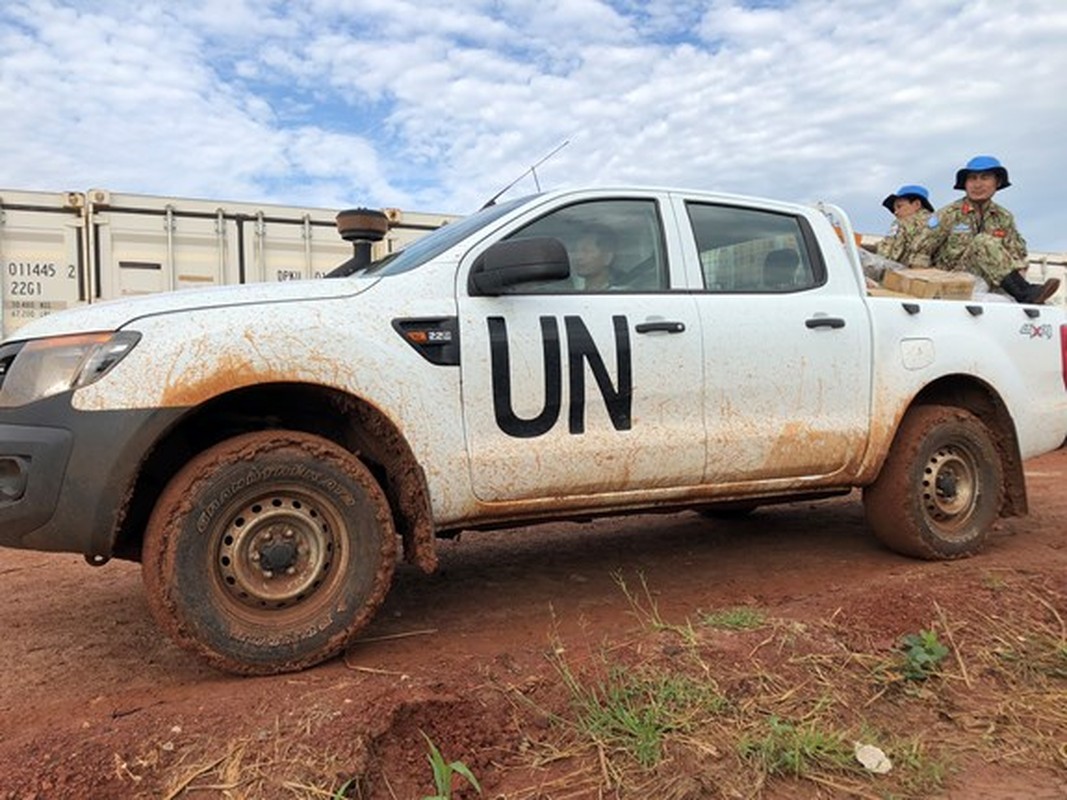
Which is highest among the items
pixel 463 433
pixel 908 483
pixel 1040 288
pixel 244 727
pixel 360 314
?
pixel 1040 288

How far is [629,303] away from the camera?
12.0 feet

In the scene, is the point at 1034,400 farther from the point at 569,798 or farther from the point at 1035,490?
the point at 569,798

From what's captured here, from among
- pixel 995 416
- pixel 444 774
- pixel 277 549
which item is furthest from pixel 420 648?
pixel 995 416

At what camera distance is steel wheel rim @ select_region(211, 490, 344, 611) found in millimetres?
2916

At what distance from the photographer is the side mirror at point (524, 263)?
3217 mm

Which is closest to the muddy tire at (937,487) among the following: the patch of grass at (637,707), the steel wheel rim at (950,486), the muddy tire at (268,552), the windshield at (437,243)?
the steel wheel rim at (950,486)

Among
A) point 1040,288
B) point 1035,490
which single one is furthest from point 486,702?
point 1035,490

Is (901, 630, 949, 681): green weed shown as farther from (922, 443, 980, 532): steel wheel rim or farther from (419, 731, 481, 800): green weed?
(419, 731, 481, 800): green weed

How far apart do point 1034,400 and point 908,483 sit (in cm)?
113

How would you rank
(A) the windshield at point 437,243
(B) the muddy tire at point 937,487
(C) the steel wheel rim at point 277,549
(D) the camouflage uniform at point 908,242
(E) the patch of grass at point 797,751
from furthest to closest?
(D) the camouflage uniform at point 908,242 < (B) the muddy tire at point 937,487 < (A) the windshield at point 437,243 < (C) the steel wheel rim at point 277,549 < (E) the patch of grass at point 797,751

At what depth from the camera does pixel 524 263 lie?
3221 mm

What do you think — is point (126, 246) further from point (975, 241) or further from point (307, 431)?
point (975, 241)

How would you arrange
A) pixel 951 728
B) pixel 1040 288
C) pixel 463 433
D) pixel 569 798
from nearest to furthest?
pixel 569 798 → pixel 951 728 → pixel 463 433 → pixel 1040 288

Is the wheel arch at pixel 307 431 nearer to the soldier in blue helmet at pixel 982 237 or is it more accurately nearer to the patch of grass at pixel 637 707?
the patch of grass at pixel 637 707
